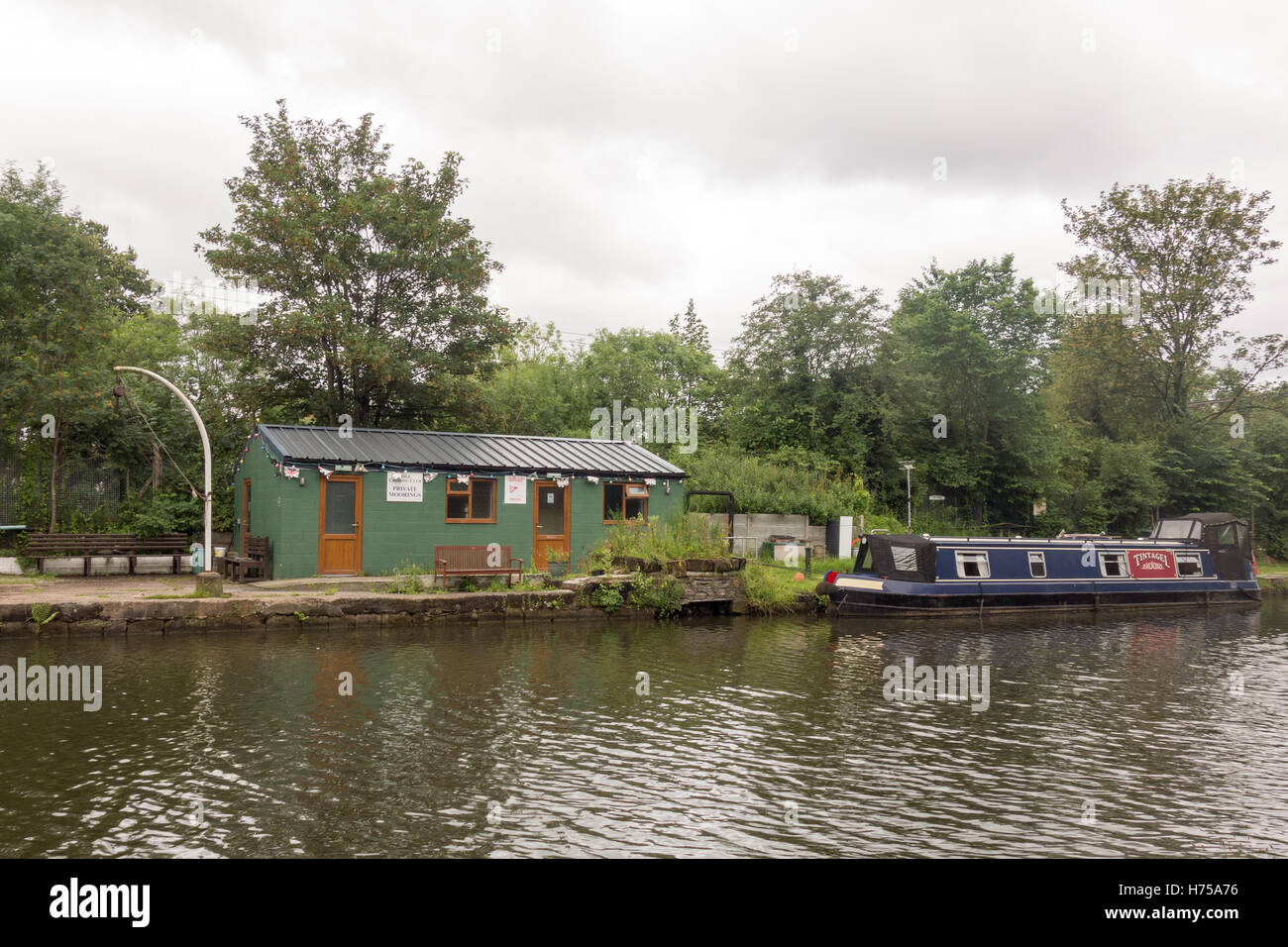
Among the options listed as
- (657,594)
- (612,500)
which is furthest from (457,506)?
(657,594)

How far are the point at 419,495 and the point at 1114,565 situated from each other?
18.4 metres

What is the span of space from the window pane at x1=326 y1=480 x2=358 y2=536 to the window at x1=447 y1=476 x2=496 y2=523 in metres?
2.20

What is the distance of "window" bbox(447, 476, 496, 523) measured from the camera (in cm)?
2036

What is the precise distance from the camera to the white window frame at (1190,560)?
24562 millimetres

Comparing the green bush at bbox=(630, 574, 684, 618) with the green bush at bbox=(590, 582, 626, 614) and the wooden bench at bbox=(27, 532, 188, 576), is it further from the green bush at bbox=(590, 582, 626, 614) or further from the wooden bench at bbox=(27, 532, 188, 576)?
the wooden bench at bbox=(27, 532, 188, 576)

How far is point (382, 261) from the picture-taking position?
23750 mm

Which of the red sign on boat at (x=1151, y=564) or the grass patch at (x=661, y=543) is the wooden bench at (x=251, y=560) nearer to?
the grass patch at (x=661, y=543)

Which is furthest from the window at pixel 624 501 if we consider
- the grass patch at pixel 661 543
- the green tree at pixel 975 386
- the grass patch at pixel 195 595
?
the green tree at pixel 975 386

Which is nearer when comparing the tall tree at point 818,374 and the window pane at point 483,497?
the window pane at point 483,497

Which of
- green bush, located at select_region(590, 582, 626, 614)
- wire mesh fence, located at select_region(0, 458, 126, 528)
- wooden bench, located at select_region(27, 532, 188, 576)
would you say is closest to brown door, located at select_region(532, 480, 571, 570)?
green bush, located at select_region(590, 582, 626, 614)

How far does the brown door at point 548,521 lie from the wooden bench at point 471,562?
105 centimetres

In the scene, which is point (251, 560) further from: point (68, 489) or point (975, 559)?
point (975, 559)

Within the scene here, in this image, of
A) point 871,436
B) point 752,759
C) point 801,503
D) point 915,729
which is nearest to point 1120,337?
point 871,436

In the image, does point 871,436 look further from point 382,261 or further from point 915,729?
point 915,729
